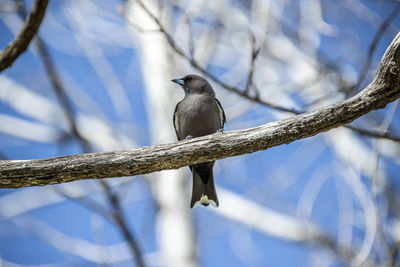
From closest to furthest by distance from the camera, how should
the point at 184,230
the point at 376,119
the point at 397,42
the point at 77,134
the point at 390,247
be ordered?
1. the point at 397,42
2. the point at 390,247
3. the point at 77,134
4. the point at 376,119
5. the point at 184,230

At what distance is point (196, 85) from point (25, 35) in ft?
7.53

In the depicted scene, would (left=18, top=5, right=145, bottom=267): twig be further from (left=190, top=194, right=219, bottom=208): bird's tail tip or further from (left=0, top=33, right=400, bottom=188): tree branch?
(left=0, top=33, right=400, bottom=188): tree branch

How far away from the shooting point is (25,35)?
4.87 metres

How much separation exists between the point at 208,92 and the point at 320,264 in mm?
2771

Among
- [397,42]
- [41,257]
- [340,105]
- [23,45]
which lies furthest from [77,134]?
[41,257]

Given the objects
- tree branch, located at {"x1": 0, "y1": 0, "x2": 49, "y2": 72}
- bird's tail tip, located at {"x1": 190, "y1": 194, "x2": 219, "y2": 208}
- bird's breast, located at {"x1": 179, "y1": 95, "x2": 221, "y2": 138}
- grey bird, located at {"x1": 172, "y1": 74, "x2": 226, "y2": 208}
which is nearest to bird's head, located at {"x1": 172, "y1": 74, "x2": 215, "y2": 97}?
grey bird, located at {"x1": 172, "y1": 74, "x2": 226, "y2": 208}

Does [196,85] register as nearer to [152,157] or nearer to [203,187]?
[203,187]

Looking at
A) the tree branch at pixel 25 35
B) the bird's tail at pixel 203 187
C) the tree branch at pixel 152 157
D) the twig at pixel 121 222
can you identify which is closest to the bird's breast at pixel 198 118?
the bird's tail at pixel 203 187

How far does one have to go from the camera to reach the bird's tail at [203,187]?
19.1 ft

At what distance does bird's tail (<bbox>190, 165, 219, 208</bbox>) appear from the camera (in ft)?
19.1

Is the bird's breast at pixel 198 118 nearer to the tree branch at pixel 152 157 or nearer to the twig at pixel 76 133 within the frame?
the twig at pixel 76 133

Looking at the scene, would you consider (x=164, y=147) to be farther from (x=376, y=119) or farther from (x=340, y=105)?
(x=376, y=119)

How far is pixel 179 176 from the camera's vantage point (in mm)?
8078

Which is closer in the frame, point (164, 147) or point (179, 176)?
point (164, 147)
